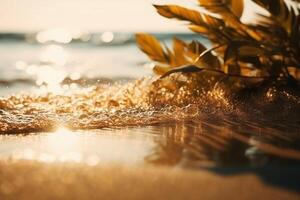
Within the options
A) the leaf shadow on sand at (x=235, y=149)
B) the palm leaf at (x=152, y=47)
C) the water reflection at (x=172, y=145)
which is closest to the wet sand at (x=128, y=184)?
the leaf shadow on sand at (x=235, y=149)

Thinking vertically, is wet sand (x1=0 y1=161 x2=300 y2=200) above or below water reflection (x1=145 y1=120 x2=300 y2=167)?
below

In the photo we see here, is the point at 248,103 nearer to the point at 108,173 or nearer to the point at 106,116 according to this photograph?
the point at 106,116

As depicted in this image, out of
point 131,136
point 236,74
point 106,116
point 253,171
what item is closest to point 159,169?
point 253,171

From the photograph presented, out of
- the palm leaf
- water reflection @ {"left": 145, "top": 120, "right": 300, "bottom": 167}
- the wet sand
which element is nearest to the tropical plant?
the palm leaf

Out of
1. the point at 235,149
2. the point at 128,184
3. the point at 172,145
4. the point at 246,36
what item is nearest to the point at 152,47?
the point at 246,36

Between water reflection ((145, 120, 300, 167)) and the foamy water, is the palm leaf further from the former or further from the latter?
water reflection ((145, 120, 300, 167))

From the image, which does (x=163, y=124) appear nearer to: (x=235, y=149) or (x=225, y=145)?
(x=225, y=145)
